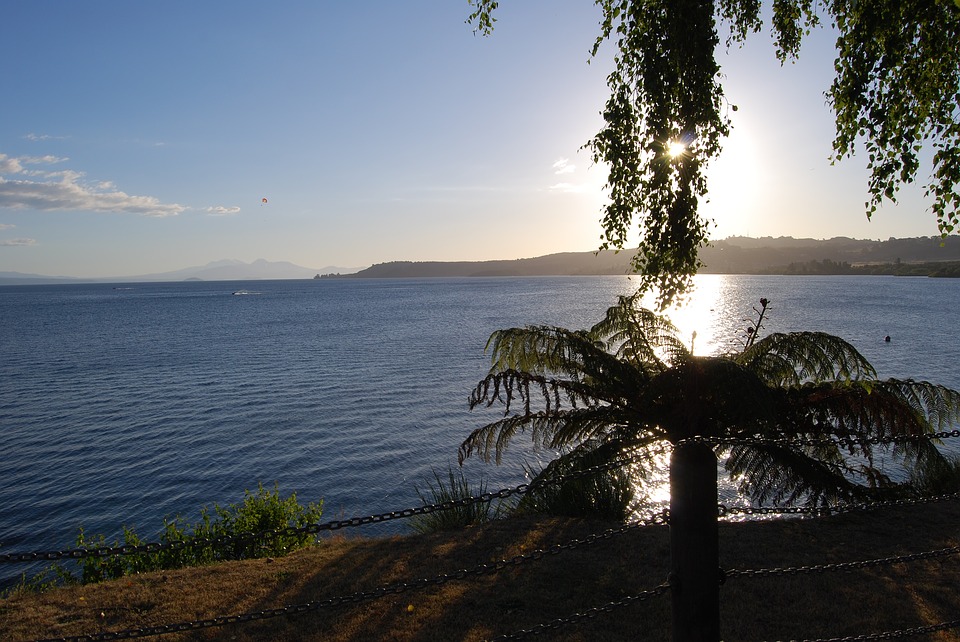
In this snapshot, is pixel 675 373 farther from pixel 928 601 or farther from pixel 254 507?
pixel 254 507

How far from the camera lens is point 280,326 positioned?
63.9 m

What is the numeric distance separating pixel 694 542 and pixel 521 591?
3.02m

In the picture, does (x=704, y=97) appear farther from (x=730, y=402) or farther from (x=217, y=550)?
(x=217, y=550)

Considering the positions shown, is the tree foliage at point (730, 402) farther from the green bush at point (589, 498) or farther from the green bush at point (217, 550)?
the green bush at point (217, 550)

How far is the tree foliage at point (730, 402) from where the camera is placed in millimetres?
7492

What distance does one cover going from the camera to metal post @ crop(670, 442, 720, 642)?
107 inches

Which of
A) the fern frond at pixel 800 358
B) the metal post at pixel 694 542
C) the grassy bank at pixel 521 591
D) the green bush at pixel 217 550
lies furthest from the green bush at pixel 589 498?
the metal post at pixel 694 542

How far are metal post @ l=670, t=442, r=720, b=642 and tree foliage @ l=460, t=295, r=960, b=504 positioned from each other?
4.59 metres

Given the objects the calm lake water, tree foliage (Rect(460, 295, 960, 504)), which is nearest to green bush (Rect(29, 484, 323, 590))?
tree foliage (Rect(460, 295, 960, 504))

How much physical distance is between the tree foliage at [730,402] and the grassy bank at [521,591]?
971 millimetres

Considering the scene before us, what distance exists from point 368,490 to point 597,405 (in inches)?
374

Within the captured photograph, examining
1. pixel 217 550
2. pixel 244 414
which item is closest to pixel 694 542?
pixel 217 550

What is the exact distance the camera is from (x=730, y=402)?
282 inches

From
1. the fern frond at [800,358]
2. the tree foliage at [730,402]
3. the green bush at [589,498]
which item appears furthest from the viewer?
the fern frond at [800,358]
